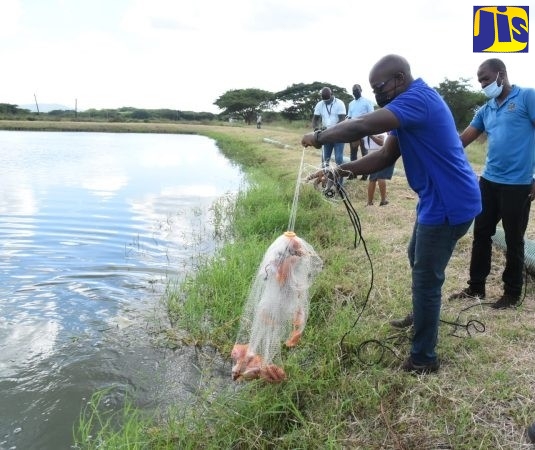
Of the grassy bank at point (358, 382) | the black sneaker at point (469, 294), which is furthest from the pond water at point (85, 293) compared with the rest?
the black sneaker at point (469, 294)

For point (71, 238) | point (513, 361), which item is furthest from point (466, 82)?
point (513, 361)

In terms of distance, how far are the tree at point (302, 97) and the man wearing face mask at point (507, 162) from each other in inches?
1739

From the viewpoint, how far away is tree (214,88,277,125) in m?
55.9

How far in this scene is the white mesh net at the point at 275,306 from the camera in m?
2.72

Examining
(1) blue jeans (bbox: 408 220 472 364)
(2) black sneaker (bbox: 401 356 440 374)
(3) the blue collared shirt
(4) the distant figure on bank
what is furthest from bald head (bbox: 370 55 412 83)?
(4) the distant figure on bank

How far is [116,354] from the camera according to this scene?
3883 millimetres

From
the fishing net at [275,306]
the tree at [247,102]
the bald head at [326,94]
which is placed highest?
the tree at [247,102]

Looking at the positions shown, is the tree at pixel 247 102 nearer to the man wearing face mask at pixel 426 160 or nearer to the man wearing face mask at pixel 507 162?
the man wearing face mask at pixel 507 162

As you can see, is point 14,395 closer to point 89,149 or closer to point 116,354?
point 116,354

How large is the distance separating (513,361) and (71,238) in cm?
648

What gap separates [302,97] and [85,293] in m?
47.3

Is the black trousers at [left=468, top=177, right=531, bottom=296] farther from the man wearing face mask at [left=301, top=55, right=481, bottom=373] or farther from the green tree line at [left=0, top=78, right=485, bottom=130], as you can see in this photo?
the green tree line at [left=0, top=78, right=485, bottom=130]

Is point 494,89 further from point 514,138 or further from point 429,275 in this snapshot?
point 429,275

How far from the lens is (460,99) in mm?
26266
